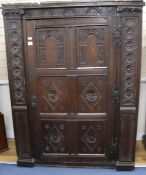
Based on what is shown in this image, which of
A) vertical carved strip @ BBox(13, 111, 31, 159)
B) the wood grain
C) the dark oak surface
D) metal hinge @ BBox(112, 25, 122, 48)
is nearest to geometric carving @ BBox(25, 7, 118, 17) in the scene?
metal hinge @ BBox(112, 25, 122, 48)

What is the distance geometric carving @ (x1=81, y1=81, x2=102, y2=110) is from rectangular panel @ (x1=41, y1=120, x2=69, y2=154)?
0.35 m

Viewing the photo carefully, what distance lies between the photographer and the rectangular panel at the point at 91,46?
7.69ft

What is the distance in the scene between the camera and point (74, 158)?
108 inches

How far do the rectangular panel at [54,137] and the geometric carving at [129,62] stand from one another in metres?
0.73

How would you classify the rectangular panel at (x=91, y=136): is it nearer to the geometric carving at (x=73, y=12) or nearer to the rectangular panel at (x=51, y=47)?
the rectangular panel at (x=51, y=47)

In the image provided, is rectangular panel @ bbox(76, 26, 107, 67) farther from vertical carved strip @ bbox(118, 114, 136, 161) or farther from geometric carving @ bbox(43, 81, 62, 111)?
vertical carved strip @ bbox(118, 114, 136, 161)

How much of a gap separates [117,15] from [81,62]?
0.58 metres

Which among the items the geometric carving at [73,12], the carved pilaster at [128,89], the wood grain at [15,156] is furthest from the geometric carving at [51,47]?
the wood grain at [15,156]

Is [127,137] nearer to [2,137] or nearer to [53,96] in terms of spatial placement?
[53,96]

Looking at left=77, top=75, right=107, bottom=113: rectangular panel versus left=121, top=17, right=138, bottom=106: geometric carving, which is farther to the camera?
left=77, top=75, right=107, bottom=113: rectangular panel

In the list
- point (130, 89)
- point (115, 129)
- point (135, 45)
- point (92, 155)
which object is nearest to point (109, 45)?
point (135, 45)

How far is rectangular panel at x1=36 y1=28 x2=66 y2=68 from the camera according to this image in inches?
94.1

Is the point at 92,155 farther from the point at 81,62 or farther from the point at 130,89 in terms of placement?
the point at 81,62

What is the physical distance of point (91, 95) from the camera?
99.3 inches
